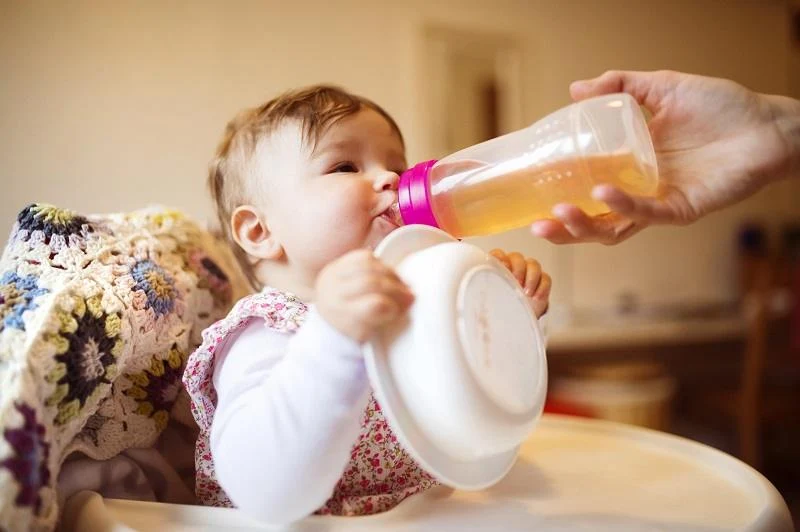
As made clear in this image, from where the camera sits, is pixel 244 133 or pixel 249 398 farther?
pixel 244 133

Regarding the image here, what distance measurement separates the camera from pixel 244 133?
3.06ft

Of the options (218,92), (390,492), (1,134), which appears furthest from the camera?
(218,92)

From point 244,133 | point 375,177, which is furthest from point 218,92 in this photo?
point 375,177

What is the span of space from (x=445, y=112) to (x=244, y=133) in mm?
1939

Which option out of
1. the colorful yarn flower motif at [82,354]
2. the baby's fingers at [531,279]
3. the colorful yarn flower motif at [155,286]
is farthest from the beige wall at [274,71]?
the baby's fingers at [531,279]

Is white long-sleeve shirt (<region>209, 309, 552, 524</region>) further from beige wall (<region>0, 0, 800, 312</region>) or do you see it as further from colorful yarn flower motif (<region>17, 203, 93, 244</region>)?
beige wall (<region>0, 0, 800, 312</region>)

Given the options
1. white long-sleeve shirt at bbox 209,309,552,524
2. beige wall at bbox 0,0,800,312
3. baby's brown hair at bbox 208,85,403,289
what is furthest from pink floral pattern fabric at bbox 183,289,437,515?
beige wall at bbox 0,0,800,312

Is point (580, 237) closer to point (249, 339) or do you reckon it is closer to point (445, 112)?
point (249, 339)

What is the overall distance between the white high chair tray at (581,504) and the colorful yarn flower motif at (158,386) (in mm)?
127

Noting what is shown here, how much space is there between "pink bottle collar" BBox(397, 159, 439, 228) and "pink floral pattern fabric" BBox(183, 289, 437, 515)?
0.57ft

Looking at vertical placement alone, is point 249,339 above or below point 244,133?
below

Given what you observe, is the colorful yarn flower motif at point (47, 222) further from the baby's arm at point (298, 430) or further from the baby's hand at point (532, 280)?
the baby's hand at point (532, 280)

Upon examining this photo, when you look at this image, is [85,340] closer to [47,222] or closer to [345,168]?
[47,222]

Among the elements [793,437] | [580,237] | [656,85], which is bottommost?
[793,437]
